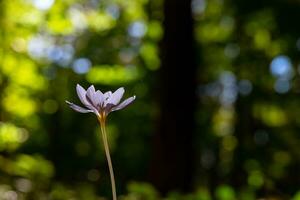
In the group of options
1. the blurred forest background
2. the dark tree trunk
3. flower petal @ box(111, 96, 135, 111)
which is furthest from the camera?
the blurred forest background

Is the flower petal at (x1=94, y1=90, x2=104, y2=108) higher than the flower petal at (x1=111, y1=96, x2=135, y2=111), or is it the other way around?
the flower petal at (x1=94, y1=90, x2=104, y2=108)

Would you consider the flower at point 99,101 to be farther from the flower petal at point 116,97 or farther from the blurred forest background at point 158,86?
the blurred forest background at point 158,86

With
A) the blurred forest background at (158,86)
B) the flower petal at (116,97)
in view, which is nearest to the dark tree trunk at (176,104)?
the blurred forest background at (158,86)

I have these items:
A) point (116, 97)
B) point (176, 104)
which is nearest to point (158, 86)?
point (176, 104)

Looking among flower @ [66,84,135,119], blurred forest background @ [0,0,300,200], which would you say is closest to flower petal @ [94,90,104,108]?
flower @ [66,84,135,119]

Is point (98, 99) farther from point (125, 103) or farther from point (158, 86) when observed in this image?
point (158, 86)

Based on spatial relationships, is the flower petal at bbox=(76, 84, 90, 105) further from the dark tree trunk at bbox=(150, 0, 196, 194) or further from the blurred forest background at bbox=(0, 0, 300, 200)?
the dark tree trunk at bbox=(150, 0, 196, 194)

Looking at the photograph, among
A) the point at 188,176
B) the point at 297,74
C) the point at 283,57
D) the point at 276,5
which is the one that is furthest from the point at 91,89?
the point at 297,74

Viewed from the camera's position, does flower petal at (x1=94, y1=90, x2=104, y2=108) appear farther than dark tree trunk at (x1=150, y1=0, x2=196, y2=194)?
No
